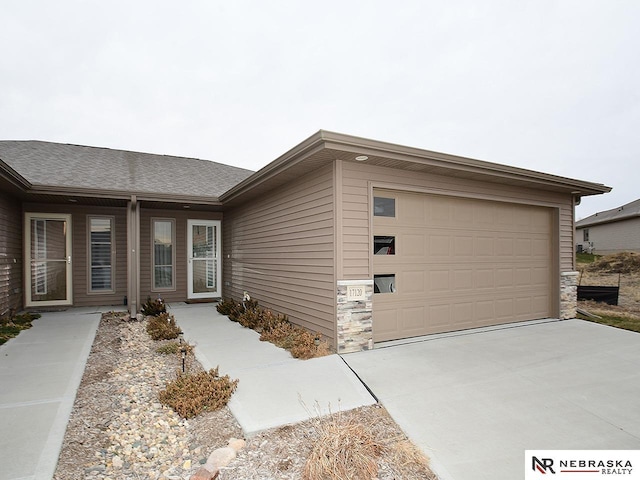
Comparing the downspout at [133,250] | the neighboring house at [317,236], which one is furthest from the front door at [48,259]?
the downspout at [133,250]

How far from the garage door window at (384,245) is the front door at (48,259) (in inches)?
299

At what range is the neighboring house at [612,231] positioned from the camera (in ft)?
63.0

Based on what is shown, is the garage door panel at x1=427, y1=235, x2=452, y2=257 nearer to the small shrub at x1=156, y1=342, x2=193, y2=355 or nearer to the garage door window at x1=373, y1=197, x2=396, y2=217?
the garage door window at x1=373, y1=197, x2=396, y2=217

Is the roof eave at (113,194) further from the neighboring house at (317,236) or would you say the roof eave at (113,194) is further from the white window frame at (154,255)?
the white window frame at (154,255)

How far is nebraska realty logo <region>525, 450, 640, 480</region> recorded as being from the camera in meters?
2.54

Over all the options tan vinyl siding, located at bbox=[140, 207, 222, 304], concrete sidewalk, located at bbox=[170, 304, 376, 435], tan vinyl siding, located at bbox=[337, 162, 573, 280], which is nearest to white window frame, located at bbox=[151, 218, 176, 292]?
tan vinyl siding, located at bbox=[140, 207, 222, 304]

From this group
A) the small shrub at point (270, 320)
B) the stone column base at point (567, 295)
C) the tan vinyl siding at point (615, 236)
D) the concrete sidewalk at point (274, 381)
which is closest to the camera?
the concrete sidewalk at point (274, 381)

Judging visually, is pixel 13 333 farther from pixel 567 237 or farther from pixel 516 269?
pixel 567 237

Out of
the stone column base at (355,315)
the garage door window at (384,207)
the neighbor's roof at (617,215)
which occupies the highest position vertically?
the neighbor's roof at (617,215)

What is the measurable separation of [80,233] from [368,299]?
756 centimetres

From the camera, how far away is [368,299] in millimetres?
5008

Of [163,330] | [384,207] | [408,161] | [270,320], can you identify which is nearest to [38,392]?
[163,330]

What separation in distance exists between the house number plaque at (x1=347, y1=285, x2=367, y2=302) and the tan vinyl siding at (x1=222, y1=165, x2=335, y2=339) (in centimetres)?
24

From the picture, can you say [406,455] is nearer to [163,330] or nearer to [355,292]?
[355,292]
